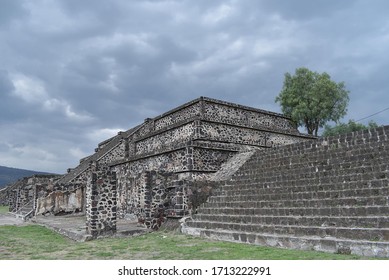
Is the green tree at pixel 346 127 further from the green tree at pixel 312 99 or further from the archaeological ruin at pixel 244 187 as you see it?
the archaeological ruin at pixel 244 187

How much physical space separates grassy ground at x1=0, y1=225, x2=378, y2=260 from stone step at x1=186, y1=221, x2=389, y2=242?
0.62 meters

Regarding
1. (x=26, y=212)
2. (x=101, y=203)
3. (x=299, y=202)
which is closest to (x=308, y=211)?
(x=299, y=202)

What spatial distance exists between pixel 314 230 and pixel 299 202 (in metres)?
1.25

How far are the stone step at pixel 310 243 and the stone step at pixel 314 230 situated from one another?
20cm

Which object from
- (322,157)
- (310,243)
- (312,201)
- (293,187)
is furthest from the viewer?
(322,157)

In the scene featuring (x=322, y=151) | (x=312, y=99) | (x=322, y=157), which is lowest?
(x=322, y=157)

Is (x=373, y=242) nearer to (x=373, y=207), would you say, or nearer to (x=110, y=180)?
(x=373, y=207)

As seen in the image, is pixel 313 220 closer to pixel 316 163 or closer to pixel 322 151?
pixel 316 163

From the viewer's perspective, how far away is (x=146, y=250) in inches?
298

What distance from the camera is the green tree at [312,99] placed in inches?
1005

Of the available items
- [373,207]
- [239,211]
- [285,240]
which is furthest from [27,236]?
[373,207]

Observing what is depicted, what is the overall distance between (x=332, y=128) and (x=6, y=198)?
1151 inches

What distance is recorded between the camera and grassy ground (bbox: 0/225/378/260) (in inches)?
253

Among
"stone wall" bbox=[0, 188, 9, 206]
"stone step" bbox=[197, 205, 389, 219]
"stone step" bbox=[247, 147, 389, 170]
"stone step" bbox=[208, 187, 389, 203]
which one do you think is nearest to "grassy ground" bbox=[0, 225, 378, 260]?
"stone step" bbox=[197, 205, 389, 219]
